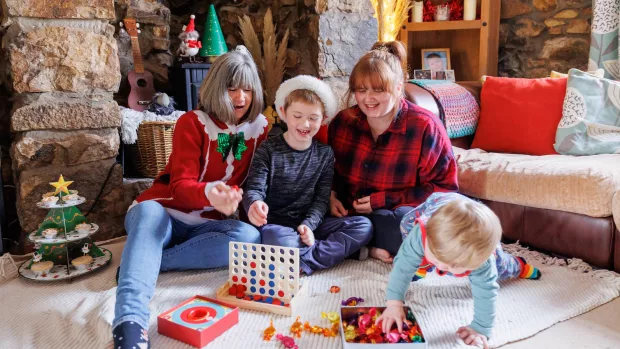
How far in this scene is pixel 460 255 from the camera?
1.06 meters

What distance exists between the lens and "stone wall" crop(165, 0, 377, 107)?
2396mm

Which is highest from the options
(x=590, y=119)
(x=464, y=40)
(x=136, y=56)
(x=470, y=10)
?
(x=470, y=10)

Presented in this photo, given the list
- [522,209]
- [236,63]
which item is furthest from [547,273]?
[236,63]

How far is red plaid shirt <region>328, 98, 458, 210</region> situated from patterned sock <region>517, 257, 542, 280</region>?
330 millimetres

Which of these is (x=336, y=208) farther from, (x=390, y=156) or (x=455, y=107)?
(x=455, y=107)

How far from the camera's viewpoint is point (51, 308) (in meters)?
1.40

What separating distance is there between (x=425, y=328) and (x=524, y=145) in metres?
1.12

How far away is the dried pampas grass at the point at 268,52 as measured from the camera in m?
2.54

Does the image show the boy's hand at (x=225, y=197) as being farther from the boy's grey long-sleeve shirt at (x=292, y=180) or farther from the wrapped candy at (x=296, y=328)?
the wrapped candy at (x=296, y=328)

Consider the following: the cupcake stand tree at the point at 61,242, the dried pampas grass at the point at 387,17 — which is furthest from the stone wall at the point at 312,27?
the cupcake stand tree at the point at 61,242

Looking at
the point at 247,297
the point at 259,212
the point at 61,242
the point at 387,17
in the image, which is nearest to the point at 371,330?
the point at 247,297

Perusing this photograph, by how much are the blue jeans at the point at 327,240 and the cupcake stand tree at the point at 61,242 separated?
578 mm

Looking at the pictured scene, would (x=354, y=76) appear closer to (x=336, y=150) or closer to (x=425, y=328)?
(x=336, y=150)

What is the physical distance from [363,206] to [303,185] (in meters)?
0.22
